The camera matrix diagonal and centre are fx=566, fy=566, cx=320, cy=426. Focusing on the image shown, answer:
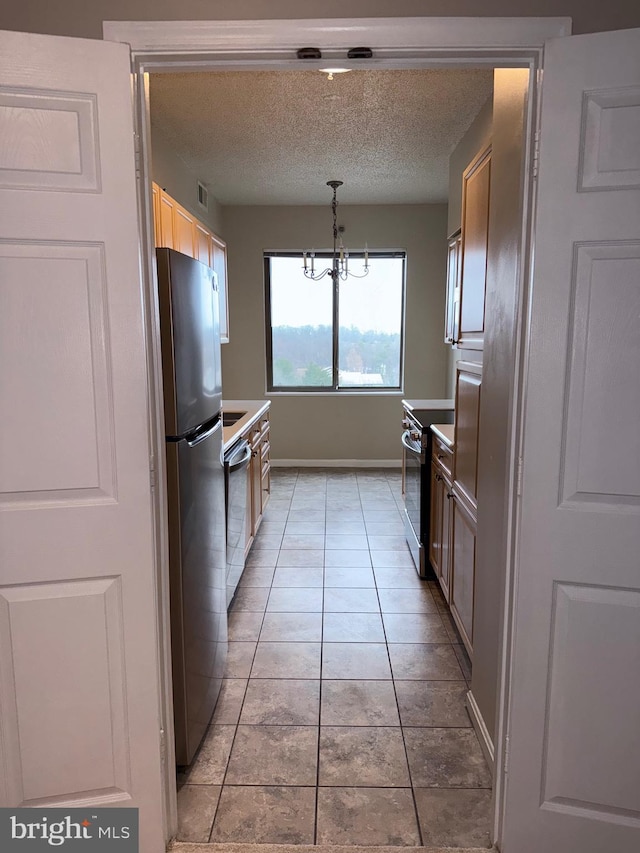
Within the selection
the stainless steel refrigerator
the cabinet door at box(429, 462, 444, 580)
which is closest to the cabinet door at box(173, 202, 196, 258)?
the stainless steel refrigerator

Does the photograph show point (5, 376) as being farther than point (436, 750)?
No

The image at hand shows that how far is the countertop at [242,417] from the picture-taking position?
311cm

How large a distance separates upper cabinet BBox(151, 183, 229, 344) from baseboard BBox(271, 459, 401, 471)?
6.55ft

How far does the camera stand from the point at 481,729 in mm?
2070

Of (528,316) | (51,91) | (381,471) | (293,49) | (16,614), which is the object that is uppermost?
(293,49)

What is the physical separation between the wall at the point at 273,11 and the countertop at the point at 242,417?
6.04 ft

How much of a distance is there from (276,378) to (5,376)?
16.8 feet

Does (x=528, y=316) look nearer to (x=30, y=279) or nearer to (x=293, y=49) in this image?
(x=293, y=49)

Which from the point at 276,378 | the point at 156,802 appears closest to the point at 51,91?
the point at 156,802

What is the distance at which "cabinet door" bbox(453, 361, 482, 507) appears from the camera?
2.30 meters

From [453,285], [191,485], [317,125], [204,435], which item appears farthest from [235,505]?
[317,125]

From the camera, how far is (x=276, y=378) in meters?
6.48

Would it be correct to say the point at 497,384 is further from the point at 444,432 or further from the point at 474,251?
the point at 444,432

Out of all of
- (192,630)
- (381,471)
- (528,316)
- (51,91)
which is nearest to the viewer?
(51,91)
